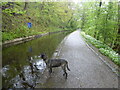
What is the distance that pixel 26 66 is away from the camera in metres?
6.59

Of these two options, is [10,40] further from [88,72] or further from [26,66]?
[88,72]

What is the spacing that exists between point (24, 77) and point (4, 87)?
1083mm

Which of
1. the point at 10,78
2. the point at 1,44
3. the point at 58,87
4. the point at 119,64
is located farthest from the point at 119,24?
the point at 1,44

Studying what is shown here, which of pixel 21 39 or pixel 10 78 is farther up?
pixel 21 39

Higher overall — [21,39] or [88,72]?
[21,39]

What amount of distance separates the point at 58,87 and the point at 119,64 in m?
5.05

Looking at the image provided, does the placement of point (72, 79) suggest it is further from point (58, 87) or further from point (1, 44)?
point (1, 44)

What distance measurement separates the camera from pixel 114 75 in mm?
5699

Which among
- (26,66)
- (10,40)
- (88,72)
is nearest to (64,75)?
(88,72)

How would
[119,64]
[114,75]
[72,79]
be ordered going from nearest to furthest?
[72,79]
[114,75]
[119,64]

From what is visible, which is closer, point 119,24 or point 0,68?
point 0,68

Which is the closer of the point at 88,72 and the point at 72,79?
the point at 72,79

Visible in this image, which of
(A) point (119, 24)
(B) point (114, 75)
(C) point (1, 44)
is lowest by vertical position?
(B) point (114, 75)

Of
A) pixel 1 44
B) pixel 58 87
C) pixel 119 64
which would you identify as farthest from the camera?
pixel 1 44
